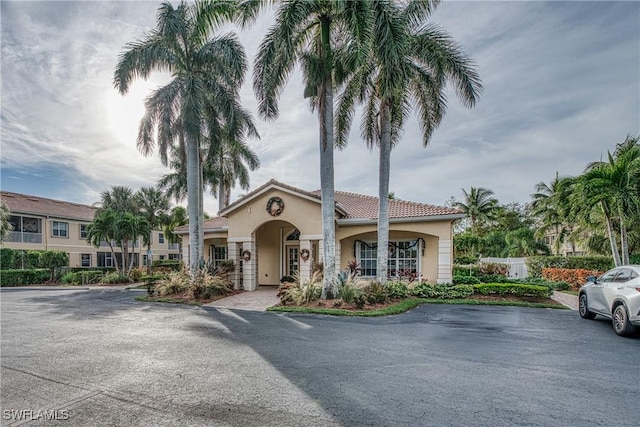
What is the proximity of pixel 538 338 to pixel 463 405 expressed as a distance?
4913 mm

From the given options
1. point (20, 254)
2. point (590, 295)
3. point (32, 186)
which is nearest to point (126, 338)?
point (590, 295)

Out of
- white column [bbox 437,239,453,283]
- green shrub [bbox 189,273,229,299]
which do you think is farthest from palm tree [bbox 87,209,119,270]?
white column [bbox 437,239,453,283]

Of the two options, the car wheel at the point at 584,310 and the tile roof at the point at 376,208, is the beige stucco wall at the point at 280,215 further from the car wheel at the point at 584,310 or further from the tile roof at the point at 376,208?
the car wheel at the point at 584,310

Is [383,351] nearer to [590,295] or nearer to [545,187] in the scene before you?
[590,295]

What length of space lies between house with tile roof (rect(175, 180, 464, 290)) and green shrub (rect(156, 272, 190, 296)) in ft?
8.64

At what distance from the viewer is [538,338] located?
7.76m

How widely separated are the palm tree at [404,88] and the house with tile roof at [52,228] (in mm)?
23376

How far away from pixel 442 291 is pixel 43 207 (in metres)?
36.6

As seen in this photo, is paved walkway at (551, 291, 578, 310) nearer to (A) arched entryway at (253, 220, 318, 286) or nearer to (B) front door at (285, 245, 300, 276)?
(A) arched entryway at (253, 220, 318, 286)

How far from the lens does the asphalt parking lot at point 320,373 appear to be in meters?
3.97

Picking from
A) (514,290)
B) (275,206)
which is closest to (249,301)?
(275,206)

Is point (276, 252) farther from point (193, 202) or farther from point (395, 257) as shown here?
point (395, 257)

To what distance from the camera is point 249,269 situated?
16.9m

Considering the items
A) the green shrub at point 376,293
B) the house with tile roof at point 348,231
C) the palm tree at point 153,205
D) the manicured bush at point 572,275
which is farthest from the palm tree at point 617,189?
the palm tree at point 153,205
